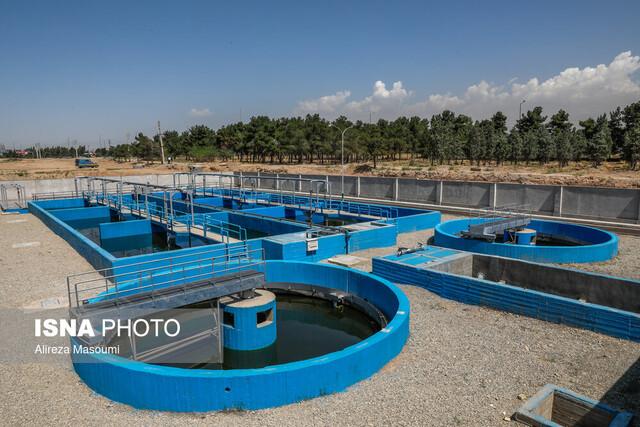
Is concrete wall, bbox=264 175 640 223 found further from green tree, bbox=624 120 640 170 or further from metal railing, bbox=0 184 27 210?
green tree, bbox=624 120 640 170

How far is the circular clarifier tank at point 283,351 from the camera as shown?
7695 mm

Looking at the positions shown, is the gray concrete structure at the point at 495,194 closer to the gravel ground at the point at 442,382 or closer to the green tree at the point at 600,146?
the gravel ground at the point at 442,382

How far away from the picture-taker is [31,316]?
12094 millimetres

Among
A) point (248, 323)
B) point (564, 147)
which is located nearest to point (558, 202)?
point (248, 323)

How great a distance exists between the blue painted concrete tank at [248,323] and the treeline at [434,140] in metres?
60.3

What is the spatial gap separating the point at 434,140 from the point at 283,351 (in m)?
70.7

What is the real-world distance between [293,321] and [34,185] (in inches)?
1626

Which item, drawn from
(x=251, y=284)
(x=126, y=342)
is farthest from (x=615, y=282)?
(x=126, y=342)

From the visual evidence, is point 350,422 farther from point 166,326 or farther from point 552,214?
point 552,214

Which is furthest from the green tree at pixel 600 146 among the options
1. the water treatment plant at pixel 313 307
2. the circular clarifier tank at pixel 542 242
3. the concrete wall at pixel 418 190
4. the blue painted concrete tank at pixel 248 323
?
the blue painted concrete tank at pixel 248 323

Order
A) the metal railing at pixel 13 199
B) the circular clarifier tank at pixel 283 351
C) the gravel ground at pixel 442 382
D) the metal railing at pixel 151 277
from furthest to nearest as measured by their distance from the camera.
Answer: the metal railing at pixel 13 199
the metal railing at pixel 151 277
the circular clarifier tank at pixel 283 351
the gravel ground at pixel 442 382

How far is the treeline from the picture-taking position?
70312 mm

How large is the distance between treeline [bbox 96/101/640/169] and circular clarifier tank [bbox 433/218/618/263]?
4303 centimetres

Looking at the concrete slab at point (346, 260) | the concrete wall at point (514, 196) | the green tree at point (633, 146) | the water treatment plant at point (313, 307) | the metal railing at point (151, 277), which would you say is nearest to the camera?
the water treatment plant at point (313, 307)
